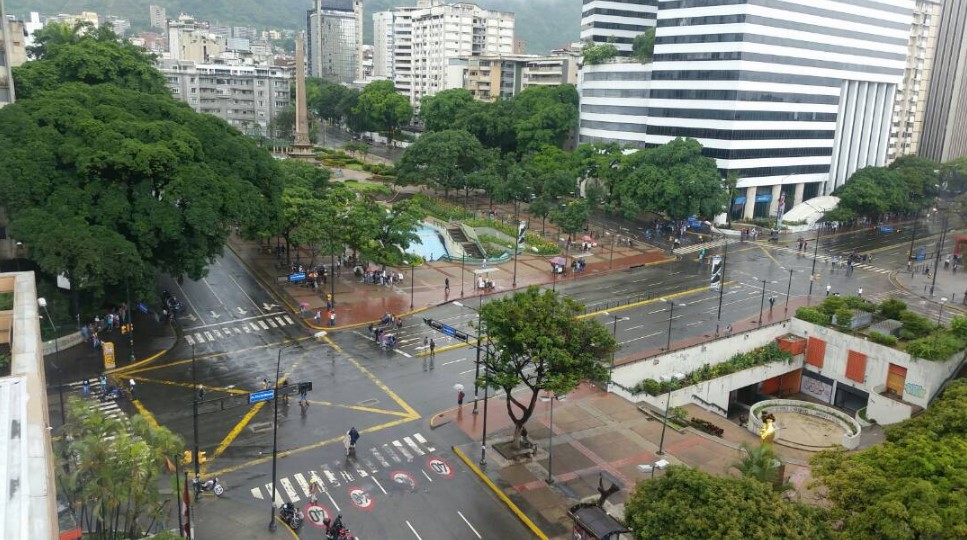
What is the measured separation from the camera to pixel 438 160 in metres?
97.3

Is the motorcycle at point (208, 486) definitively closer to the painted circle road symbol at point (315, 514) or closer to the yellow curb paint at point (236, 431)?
the yellow curb paint at point (236, 431)

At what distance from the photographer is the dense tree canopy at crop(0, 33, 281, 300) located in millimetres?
43469

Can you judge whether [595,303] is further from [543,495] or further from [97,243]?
[97,243]

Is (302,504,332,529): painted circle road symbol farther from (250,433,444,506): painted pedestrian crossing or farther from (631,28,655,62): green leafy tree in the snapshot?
(631,28,655,62): green leafy tree

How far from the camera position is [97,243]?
43.2 metres

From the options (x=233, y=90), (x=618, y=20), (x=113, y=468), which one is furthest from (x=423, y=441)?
(x=233, y=90)

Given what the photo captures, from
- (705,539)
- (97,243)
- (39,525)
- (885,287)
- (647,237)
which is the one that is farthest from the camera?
(647,237)

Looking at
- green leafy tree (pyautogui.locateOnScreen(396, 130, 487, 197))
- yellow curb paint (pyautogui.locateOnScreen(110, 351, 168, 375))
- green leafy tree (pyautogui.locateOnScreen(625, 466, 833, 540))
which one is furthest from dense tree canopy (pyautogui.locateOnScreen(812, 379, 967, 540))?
green leafy tree (pyautogui.locateOnScreen(396, 130, 487, 197))

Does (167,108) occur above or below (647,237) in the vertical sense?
above

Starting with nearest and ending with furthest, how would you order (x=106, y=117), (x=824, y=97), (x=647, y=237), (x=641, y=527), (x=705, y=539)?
(x=705, y=539)
(x=641, y=527)
(x=106, y=117)
(x=647, y=237)
(x=824, y=97)

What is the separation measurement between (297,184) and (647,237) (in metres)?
40.7

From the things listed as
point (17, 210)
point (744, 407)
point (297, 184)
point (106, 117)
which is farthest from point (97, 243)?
point (744, 407)

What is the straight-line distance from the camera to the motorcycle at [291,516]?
28562mm

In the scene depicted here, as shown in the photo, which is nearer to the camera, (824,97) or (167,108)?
(167,108)
